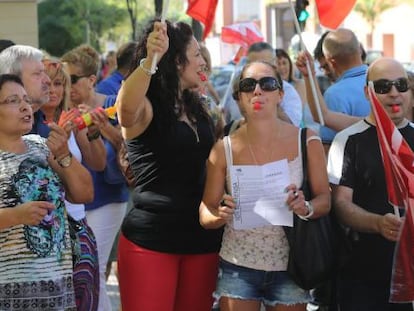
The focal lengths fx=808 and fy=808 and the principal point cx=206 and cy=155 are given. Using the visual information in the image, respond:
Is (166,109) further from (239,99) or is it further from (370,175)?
(370,175)

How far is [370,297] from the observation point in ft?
12.9

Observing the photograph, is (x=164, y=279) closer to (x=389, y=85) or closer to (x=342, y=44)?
(x=389, y=85)

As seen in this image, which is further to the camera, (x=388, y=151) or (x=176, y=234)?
(x=176, y=234)

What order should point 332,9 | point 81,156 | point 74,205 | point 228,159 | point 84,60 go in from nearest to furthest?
point 228,159 → point 74,205 → point 81,156 → point 332,9 → point 84,60

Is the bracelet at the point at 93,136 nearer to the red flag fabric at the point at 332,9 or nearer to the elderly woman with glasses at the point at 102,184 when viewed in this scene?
the elderly woman with glasses at the point at 102,184

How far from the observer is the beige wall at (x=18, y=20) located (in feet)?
34.2

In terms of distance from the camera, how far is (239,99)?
394 cm

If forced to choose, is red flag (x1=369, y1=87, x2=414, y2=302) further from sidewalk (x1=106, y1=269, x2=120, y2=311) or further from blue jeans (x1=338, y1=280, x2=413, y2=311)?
sidewalk (x1=106, y1=269, x2=120, y2=311)

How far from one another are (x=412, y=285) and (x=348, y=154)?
71 centimetres

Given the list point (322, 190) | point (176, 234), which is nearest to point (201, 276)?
point (176, 234)

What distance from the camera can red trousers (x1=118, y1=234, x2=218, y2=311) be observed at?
4012 millimetres

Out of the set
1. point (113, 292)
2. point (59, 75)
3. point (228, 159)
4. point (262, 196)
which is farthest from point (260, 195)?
point (113, 292)

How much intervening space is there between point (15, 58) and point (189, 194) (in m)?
1.11

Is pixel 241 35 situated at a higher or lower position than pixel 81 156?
higher
